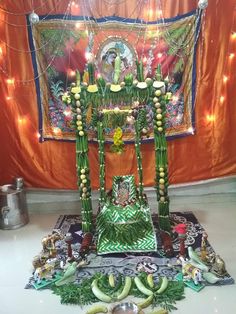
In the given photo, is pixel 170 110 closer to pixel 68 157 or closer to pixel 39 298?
pixel 68 157

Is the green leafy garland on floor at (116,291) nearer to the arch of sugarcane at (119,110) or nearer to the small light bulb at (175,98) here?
the arch of sugarcane at (119,110)

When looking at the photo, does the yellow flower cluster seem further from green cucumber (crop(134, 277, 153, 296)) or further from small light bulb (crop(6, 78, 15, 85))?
small light bulb (crop(6, 78, 15, 85))

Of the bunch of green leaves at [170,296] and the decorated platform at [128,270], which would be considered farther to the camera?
the decorated platform at [128,270]

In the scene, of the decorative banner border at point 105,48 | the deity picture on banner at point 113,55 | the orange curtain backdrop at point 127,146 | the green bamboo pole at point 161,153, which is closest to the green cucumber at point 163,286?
the green bamboo pole at point 161,153

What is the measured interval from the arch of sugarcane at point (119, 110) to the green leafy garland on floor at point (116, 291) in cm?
78

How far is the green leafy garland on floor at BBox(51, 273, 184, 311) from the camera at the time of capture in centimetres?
247

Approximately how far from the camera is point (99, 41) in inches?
151

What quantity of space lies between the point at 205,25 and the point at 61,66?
156cm

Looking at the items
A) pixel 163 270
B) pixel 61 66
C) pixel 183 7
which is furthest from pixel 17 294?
pixel 183 7

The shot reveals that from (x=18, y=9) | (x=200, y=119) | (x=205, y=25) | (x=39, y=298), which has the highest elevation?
(x=18, y=9)

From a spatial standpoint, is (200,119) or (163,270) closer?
(163,270)

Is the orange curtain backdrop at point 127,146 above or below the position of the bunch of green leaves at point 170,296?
above

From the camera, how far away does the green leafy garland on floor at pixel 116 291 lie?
247 cm

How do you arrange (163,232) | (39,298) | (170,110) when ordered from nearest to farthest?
(39,298) → (163,232) → (170,110)
